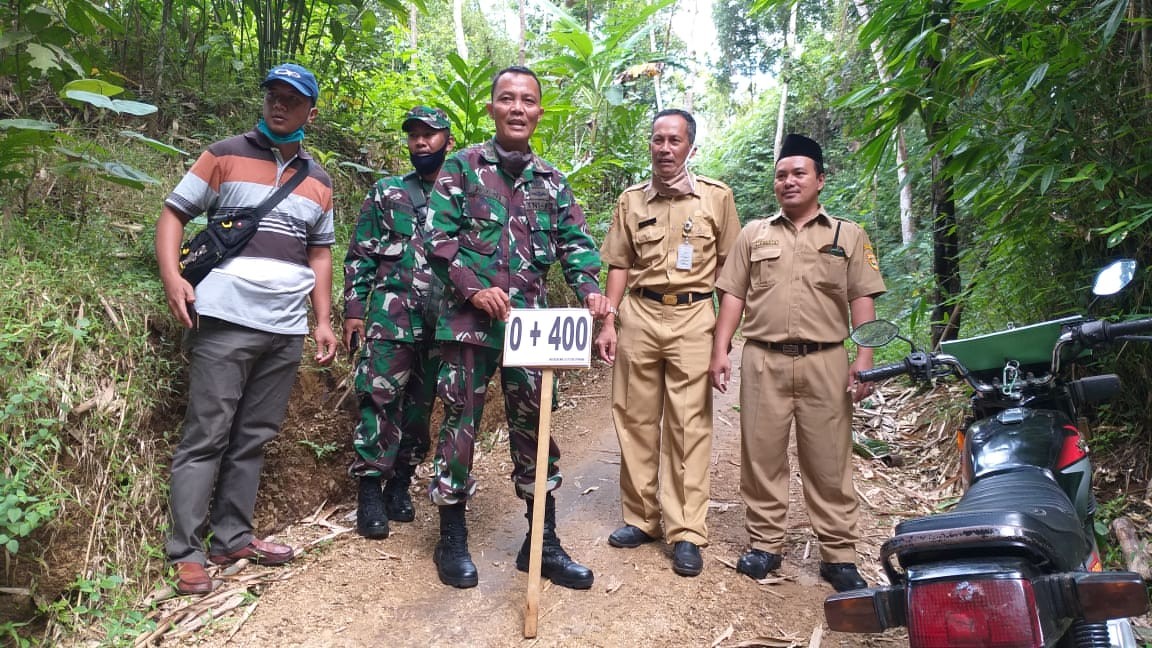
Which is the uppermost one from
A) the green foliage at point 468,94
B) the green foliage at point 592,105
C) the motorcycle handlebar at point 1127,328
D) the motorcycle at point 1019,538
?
the green foliage at point 592,105

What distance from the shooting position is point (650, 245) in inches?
153

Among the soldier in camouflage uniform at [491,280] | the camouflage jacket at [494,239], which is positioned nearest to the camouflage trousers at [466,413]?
the soldier in camouflage uniform at [491,280]

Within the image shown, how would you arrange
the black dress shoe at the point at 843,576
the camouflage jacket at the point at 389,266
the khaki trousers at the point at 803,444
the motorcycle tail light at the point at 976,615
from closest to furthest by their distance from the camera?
1. the motorcycle tail light at the point at 976,615
2. the black dress shoe at the point at 843,576
3. the khaki trousers at the point at 803,444
4. the camouflage jacket at the point at 389,266

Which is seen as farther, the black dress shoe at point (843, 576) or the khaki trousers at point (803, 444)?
the khaki trousers at point (803, 444)

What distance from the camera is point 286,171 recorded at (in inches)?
138

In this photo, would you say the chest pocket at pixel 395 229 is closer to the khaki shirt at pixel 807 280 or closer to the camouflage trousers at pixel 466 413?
the camouflage trousers at pixel 466 413

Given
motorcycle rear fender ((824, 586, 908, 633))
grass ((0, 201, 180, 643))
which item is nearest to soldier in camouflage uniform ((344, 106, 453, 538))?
grass ((0, 201, 180, 643))

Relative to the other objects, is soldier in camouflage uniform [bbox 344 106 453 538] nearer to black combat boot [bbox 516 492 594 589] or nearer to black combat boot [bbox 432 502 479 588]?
black combat boot [bbox 432 502 479 588]

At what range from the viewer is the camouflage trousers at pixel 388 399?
12.7ft

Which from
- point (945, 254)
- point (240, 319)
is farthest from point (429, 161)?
point (945, 254)

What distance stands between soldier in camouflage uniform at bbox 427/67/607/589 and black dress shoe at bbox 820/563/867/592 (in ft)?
3.97

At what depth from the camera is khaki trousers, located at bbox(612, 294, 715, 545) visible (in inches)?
146

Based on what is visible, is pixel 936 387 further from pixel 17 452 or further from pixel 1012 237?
pixel 17 452

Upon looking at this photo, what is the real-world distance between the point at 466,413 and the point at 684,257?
1461mm
